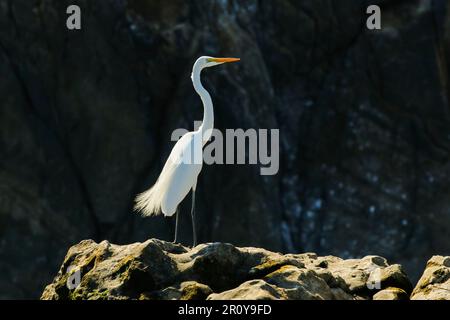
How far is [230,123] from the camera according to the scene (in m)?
13.6

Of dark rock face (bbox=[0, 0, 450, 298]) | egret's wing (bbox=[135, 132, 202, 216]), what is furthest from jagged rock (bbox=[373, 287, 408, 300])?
dark rock face (bbox=[0, 0, 450, 298])

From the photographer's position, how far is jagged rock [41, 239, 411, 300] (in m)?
6.02

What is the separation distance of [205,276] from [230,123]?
7424mm

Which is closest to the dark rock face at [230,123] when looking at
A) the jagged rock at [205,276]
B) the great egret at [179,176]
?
the great egret at [179,176]

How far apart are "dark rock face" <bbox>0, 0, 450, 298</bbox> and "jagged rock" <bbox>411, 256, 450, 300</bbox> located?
7062 millimetres

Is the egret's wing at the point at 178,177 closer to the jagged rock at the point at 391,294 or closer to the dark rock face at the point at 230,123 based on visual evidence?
the jagged rock at the point at 391,294

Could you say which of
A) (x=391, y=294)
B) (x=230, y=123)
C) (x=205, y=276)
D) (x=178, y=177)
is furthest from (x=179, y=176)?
(x=230, y=123)

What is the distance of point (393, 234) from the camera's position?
1398 cm

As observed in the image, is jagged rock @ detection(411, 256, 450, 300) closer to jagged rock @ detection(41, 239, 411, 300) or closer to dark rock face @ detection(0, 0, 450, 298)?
jagged rock @ detection(41, 239, 411, 300)

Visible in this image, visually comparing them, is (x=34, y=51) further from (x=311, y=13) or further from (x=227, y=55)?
(x=311, y=13)

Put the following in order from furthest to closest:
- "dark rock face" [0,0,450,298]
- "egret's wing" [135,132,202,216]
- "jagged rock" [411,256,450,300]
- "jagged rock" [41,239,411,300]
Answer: "dark rock face" [0,0,450,298] → "egret's wing" [135,132,202,216] → "jagged rock" [411,256,450,300] → "jagged rock" [41,239,411,300]
